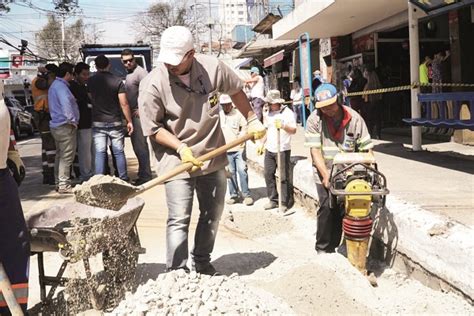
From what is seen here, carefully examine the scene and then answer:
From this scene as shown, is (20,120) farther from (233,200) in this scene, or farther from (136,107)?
(233,200)

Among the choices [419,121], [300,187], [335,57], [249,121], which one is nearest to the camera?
[249,121]

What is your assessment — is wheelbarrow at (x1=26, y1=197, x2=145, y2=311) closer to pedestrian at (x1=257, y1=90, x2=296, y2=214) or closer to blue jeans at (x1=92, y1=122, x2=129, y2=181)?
blue jeans at (x1=92, y1=122, x2=129, y2=181)

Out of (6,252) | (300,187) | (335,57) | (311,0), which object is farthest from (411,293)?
(335,57)

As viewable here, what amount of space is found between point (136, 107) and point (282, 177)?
2.54 metres

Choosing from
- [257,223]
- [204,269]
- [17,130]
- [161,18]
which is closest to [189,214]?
[204,269]

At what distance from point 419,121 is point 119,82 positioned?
4.71m

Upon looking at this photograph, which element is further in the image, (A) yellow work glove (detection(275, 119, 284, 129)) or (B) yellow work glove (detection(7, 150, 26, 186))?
(A) yellow work glove (detection(275, 119, 284, 129))

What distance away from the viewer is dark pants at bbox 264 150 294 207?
7.61 meters

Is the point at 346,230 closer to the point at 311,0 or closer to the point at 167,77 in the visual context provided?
the point at 167,77

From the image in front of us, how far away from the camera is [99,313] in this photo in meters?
3.71

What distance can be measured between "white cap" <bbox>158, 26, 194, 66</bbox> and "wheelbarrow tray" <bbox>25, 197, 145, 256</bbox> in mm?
1123

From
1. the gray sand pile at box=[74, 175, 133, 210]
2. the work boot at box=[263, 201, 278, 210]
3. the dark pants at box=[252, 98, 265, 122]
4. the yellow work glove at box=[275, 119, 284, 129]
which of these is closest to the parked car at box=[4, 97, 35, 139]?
the dark pants at box=[252, 98, 265, 122]

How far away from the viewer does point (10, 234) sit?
3.07m

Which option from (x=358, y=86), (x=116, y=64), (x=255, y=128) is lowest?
(x=255, y=128)
